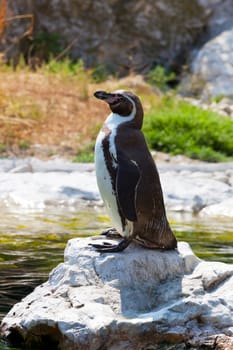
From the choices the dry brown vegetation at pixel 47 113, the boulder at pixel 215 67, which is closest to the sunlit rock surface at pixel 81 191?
the dry brown vegetation at pixel 47 113

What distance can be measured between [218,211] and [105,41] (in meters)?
10.7

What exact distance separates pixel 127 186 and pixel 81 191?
188 inches

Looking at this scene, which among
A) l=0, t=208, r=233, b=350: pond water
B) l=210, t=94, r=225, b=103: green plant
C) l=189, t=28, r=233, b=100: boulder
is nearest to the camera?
l=0, t=208, r=233, b=350: pond water

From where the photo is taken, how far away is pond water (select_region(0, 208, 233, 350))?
5.62 metres

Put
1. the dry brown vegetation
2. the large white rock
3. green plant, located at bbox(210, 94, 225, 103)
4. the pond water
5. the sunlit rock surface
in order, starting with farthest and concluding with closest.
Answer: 1. green plant, located at bbox(210, 94, 225, 103)
2. the dry brown vegetation
3. the sunlit rock surface
4. the pond water
5. the large white rock

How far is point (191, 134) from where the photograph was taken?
42.3 feet

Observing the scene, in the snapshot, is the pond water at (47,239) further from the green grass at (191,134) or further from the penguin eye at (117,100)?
the green grass at (191,134)

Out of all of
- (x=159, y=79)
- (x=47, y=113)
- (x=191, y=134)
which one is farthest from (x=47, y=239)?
(x=159, y=79)

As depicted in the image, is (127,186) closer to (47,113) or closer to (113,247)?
(113,247)

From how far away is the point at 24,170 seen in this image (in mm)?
10500

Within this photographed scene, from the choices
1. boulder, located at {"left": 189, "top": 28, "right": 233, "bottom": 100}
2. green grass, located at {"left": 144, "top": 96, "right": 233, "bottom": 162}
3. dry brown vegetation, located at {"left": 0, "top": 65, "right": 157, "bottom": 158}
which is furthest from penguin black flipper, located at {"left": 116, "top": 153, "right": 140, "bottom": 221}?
boulder, located at {"left": 189, "top": 28, "right": 233, "bottom": 100}

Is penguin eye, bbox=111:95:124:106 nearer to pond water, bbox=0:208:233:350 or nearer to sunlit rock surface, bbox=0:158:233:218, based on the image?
pond water, bbox=0:208:233:350

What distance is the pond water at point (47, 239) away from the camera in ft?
18.4

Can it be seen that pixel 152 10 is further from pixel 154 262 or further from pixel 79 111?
pixel 154 262
